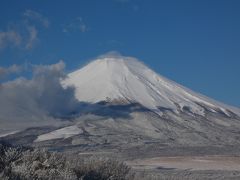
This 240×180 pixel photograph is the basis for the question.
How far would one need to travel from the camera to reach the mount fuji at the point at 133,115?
93.9 m

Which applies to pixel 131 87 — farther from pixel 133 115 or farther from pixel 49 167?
pixel 49 167

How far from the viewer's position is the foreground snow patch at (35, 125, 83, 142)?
9752 centimetres

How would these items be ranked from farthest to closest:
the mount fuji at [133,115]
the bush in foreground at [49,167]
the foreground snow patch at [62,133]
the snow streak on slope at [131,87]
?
1. the snow streak on slope at [131,87]
2. the foreground snow patch at [62,133]
3. the mount fuji at [133,115]
4. the bush in foreground at [49,167]

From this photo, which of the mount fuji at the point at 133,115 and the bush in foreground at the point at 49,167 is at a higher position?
the mount fuji at the point at 133,115

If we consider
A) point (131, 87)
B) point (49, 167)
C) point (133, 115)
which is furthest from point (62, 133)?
point (49, 167)

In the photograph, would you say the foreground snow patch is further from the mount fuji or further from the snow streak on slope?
the snow streak on slope

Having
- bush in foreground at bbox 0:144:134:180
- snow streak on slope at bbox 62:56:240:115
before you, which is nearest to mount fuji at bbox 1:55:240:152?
snow streak on slope at bbox 62:56:240:115

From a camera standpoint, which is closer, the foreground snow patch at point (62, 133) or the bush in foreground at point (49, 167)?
the bush in foreground at point (49, 167)

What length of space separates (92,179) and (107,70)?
135573mm

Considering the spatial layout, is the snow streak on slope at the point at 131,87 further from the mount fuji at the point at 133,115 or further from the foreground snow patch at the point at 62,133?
the foreground snow patch at the point at 62,133

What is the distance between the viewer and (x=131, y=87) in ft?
450

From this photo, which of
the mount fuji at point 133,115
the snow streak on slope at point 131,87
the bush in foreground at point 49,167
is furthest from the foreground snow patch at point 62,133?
the bush in foreground at point 49,167

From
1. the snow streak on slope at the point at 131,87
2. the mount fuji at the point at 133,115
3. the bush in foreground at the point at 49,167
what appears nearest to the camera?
the bush in foreground at the point at 49,167

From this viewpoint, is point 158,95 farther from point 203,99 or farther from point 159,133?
point 159,133
